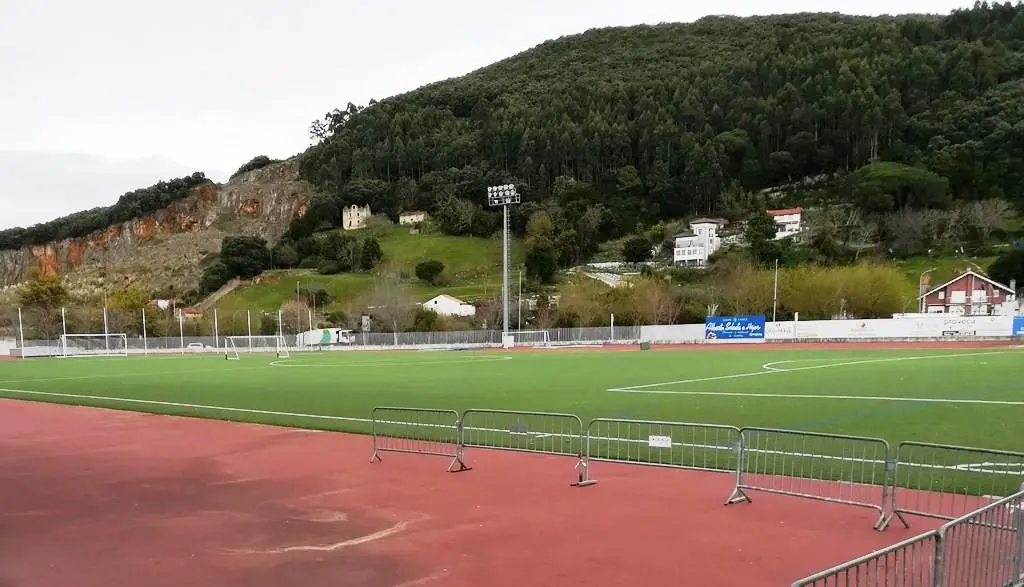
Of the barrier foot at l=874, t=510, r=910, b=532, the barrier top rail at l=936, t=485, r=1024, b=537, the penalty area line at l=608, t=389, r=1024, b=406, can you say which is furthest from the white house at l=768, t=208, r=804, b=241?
the barrier top rail at l=936, t=485, r=1024, b=537

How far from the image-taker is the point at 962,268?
257 ft

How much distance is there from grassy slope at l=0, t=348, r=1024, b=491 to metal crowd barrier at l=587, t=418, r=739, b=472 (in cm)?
153

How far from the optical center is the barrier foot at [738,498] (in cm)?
824

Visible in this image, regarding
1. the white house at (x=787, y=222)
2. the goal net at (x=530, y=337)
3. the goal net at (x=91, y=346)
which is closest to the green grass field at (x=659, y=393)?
the goal net at (x=530, y=337)

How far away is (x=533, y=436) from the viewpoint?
1269 cm

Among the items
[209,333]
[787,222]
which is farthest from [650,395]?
[787,222]

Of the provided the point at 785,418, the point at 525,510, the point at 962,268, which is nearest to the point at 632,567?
the point at 525,510

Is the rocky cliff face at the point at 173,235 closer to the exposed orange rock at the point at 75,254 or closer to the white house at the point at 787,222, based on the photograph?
the exposed orange rock at the point at 75,254

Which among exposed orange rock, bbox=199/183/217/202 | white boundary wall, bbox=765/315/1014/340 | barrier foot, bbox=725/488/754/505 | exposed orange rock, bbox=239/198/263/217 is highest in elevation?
exposed orange rock, bbox=199/183/217/202

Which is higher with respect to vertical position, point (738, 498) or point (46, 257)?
point (46, 257)

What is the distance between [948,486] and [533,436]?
6.65 m

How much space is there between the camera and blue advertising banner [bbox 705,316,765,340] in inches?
2034

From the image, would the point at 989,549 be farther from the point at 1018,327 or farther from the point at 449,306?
the point at 449,306

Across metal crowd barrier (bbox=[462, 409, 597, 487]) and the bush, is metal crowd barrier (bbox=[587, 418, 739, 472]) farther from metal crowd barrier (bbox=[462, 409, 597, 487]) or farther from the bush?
the bush
